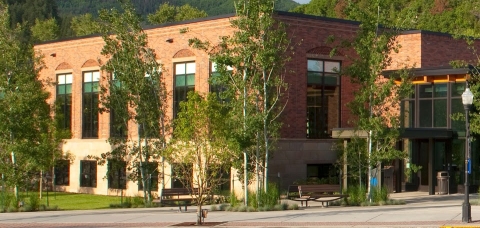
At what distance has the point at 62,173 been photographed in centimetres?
5309

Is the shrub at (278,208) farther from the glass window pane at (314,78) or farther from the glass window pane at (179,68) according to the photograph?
the glass window pane at (179,68)

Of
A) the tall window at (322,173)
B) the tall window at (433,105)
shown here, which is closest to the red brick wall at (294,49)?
the tall window at (322,173)

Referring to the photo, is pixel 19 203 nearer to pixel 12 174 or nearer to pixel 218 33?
pixel 12 174

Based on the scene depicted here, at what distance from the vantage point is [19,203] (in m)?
34.8

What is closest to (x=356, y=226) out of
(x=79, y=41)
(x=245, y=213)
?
(x=245, y=213)

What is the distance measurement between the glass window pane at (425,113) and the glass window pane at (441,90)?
58 centimetres

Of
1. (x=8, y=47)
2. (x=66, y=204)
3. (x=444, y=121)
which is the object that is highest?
(x=8, y=47)

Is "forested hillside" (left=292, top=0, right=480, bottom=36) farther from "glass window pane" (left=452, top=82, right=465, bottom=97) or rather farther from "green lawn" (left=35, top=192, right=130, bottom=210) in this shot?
"glass window pane" (left=452, top=82, right=465, bottom=97)

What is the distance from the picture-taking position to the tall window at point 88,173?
50.3 m

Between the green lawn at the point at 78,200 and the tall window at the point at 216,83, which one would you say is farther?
the green lawn at the point at 78,200

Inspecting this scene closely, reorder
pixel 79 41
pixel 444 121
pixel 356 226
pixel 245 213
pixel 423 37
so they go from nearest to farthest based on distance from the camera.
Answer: pixel 356 226 < pixel 245 213 < pixel 444 121 < pixel 423 37 < pixel 79 41

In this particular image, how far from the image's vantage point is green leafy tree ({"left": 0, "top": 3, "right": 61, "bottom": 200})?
35250mm

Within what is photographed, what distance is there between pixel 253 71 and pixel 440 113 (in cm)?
1194

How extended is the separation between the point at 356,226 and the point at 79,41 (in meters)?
31.3
